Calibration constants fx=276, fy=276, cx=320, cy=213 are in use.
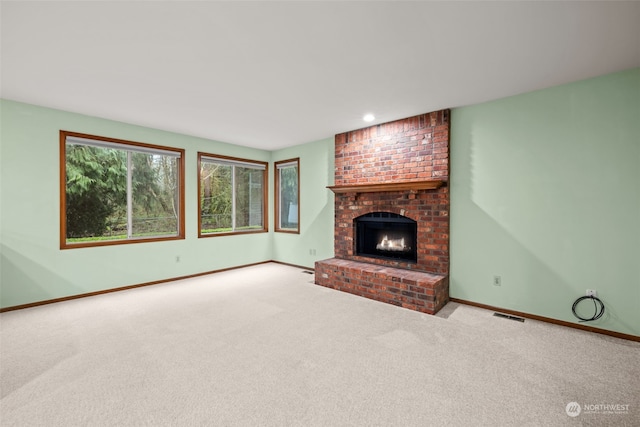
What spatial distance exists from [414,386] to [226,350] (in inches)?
58.4

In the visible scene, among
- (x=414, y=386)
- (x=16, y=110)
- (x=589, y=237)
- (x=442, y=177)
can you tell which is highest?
(x=16, y=110)

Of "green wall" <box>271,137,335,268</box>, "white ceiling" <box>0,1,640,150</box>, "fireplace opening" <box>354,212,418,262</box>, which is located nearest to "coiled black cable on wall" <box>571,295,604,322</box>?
"fireplace opening" <box>354,212,418,262</box>

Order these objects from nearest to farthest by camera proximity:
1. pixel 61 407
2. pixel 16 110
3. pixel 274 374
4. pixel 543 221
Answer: pixel 61 407 → pixel 274 374 → pixel 543 221 → pixel 16 110

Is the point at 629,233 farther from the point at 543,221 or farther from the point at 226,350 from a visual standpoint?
the point at 226,350

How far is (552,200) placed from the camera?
2.87 m

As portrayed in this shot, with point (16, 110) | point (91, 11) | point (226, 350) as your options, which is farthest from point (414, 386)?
point (16, 110)

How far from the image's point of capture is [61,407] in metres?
1.64

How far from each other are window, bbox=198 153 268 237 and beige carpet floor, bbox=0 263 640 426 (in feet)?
7.13

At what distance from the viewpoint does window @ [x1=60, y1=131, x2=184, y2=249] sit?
3.71 m

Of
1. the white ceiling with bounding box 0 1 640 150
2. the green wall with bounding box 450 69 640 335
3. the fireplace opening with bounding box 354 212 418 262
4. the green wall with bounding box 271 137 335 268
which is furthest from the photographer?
the green wall with bounding box 271 137 335 268

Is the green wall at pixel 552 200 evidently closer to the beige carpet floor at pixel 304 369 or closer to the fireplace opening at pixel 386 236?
the beige carpet floor at pixel 304 369

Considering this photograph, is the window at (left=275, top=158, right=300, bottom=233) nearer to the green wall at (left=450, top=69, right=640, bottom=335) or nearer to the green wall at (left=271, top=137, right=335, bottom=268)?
the green wall at (left=271, top=137, right=335, bottom=268)

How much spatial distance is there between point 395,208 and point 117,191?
412 centimetres

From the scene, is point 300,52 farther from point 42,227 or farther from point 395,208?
point 42,227
